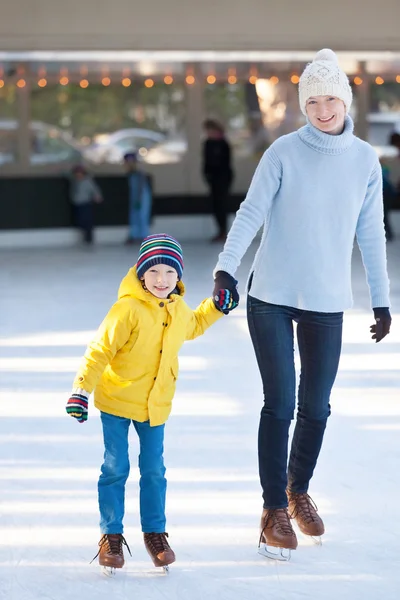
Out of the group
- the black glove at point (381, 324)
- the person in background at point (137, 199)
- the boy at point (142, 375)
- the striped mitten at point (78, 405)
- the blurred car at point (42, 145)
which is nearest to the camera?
the striped mitten at point (78, 405)

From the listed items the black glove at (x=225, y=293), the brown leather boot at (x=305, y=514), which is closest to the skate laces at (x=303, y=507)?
the brown leather boot at (x=305, y=514)

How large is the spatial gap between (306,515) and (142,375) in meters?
0.75

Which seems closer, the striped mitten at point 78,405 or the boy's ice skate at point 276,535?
the striped mitten at point 78,405

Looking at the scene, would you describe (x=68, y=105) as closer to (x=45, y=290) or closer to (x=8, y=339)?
(x=45, y=290)

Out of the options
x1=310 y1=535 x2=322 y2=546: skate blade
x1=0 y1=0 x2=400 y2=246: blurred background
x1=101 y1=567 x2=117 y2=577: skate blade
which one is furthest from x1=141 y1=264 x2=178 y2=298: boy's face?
x1=0 y1=0 x2=400 y2=246: blurred background

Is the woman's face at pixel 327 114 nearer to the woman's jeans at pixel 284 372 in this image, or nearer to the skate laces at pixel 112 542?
the woman's jeans at pixel 284 372

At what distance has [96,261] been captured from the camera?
13.1m

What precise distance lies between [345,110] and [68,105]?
1397cm

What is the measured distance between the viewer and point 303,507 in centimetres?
367

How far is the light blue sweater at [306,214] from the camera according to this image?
3.42 metres

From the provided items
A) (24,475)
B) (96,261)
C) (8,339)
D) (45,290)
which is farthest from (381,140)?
(24,475)

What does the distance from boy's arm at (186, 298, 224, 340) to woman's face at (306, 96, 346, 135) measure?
1.96 ft

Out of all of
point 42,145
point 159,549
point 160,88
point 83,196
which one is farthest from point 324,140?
point 160,88

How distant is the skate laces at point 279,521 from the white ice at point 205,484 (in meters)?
0.09
